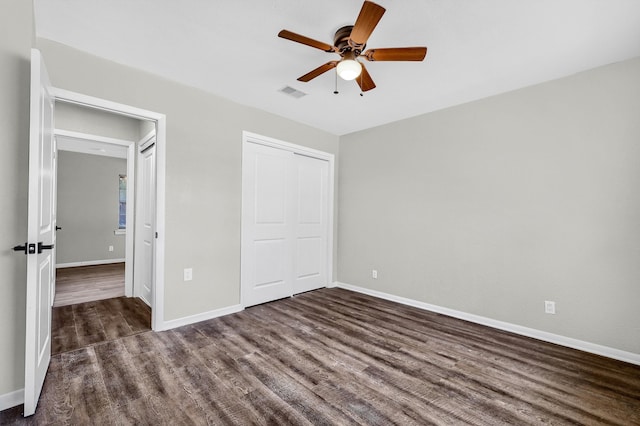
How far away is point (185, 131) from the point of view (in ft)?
10.3

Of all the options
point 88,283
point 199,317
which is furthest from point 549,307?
point 88,283

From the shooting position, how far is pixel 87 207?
21.7ft

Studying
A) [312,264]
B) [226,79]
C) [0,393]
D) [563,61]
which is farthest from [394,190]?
[0,393]

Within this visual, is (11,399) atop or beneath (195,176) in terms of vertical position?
beneath

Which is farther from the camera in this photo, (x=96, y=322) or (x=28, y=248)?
(x=96, y=322)

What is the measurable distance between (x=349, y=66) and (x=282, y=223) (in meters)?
2.51

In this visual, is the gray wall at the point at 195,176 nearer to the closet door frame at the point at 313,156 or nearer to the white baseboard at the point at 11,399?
the closet door frame at the point at 313,156

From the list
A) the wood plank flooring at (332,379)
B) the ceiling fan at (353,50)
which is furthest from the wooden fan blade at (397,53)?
the wood plank flooring at (332,379)

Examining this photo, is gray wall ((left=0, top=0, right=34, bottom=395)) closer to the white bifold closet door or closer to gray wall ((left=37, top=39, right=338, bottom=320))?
gray wall ((left=37, top=39, right=338, bottom=320))

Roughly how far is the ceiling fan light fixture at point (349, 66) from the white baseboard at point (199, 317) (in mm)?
2844

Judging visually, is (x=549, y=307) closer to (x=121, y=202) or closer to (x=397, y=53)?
(x=397, y=53)

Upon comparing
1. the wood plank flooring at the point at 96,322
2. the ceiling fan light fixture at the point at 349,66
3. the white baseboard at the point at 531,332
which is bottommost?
the wood plank flooring at the point at 96,322

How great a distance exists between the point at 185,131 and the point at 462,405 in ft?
11.2

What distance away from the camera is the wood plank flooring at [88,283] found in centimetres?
412
